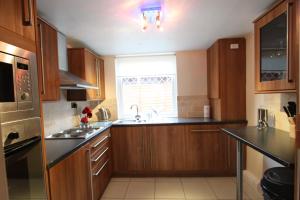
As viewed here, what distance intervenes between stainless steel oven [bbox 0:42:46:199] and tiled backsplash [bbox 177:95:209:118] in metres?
2.76

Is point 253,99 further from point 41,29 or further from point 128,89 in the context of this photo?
point 41,29

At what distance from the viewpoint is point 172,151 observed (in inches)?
120

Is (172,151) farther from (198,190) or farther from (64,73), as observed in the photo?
(64,73)

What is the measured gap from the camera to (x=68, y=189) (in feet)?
5.30

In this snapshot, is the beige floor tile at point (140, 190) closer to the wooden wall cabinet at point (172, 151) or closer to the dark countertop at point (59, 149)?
the wooden wall cabinet at point (172, 151)

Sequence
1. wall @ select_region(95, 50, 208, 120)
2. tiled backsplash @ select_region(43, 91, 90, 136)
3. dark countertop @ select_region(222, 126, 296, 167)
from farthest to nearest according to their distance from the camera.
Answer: wall @ select_region(95, 50, 208, 120) → tiled backsplash @ select_region(43, 91, 90, 136) → dark countertop @ select_region(222, 126, 296, 167)

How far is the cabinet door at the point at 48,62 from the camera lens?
67.6 inches

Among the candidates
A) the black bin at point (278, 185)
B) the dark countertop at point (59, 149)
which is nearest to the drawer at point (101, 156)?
the dark countertop at point (59, 149)

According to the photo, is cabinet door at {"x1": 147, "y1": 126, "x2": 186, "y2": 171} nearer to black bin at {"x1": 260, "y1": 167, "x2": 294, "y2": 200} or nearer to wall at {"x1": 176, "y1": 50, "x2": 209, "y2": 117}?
wall at {"x1": 176, "y1": 50, "x2": 209, "y2": 117}

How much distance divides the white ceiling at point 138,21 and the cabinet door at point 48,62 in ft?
0.50

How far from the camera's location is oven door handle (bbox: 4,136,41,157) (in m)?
0.88

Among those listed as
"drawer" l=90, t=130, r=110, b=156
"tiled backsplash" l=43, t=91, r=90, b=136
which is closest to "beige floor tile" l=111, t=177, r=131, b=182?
"drawer" l=90, t=130, r=110, b=156

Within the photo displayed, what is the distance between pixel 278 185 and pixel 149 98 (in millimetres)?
2546

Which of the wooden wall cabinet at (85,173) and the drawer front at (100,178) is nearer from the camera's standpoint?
the wooden wall cabinet at (85,173)
